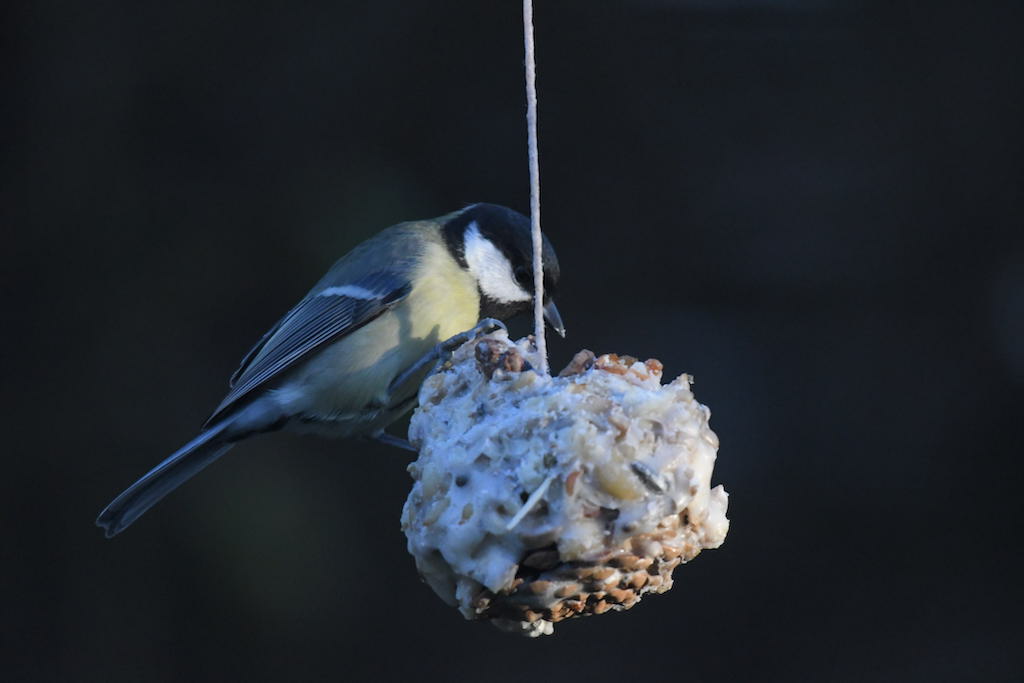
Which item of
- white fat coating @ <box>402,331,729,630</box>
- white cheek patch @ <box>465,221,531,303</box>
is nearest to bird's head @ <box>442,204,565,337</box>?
white cheek patch @ <box>465,221,531,303</box>

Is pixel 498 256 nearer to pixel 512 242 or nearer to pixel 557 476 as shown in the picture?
pixel 512 242

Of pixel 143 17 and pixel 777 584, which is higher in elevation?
pixel 143 17

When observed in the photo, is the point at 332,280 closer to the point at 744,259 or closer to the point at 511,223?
the point at 511,223

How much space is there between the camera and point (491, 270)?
1.51 m

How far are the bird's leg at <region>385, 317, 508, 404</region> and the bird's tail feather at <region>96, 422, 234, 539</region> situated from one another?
25cm

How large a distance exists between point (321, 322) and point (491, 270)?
0.23 m

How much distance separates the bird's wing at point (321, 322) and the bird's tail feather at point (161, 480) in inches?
1.4

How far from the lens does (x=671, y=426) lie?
877mm

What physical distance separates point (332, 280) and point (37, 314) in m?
0.94

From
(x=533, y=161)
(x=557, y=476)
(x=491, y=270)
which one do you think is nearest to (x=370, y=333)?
(x=491, y=270)

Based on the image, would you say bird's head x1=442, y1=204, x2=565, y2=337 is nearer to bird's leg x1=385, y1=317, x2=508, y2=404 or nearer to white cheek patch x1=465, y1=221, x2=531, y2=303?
→ white cheek patch x1=465, y1=221, x2=531, y2=303

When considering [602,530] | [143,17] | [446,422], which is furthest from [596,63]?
[602,530]

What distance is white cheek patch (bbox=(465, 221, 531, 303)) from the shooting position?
1.49 metres

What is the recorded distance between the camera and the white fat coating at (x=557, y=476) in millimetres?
836
